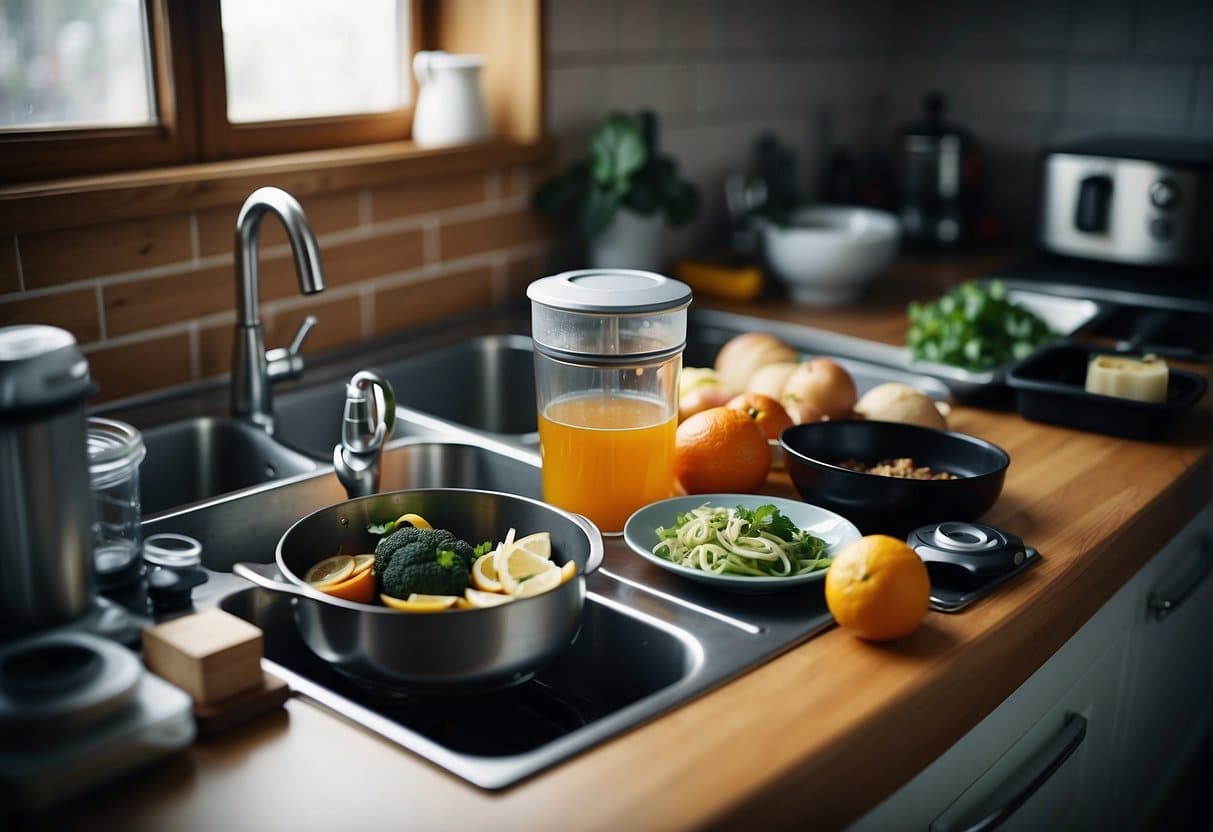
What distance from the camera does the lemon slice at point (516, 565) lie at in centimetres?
102

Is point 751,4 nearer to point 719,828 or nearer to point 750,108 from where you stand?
point 750,108

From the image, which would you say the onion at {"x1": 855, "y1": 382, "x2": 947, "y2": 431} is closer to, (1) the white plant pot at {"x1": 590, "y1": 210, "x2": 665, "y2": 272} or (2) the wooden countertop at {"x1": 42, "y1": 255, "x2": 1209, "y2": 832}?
(2) the wooden countertop at {"x1": 42, "y1": 255, "x2": 1209, "y2": 832}

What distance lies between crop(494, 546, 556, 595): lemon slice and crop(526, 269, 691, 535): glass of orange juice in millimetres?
190

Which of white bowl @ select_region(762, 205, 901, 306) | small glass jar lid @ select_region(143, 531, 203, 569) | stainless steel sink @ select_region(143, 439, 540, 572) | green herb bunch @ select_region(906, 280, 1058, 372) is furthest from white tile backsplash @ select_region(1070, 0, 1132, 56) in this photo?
small glass jar lid @ select_region(143, 531, 203, 569)

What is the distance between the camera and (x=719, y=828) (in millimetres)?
788

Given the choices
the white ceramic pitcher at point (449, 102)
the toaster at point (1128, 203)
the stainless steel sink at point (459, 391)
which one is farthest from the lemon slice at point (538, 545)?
the toaster at point (1128, 203)

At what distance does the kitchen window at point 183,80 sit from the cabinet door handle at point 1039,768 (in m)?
1.26

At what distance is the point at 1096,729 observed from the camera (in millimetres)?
1468

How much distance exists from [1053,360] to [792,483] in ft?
1.87

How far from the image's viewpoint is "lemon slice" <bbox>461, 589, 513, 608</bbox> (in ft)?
3.23

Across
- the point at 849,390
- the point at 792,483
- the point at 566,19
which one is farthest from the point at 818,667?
the point at 566,19

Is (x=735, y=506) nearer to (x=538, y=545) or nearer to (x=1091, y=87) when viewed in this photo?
(x=538, y=545)

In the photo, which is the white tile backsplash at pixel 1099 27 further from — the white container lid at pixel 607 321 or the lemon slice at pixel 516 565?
the lemon slice at pixel 516 565

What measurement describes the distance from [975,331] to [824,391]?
0.36 metres
